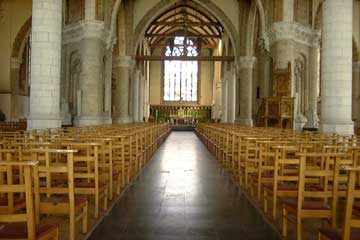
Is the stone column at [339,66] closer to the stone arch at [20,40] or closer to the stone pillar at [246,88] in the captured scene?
the stone pillar at [246,88]

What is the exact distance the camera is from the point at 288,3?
17734 mm

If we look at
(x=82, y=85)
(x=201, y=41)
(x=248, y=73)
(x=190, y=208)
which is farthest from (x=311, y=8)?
(x=201, y=41)

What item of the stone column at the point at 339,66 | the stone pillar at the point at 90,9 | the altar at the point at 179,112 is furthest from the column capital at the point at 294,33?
the altar at the point at 179,112

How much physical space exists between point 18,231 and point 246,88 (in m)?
24.5

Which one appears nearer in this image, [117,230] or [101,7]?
[117,230]

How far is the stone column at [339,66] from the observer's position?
458 inches

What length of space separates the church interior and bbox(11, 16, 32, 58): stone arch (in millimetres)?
65

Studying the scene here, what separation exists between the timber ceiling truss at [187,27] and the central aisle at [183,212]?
74.2ft

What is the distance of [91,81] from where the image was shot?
60.4ft

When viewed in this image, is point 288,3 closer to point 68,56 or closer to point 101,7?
point 101,7

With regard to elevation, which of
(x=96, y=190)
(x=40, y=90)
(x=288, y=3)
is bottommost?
(x=96, y=190)

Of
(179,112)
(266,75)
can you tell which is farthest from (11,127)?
Answer: (179,112)

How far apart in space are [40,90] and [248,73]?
1744 cm

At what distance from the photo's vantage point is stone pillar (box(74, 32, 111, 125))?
18.4 metres
